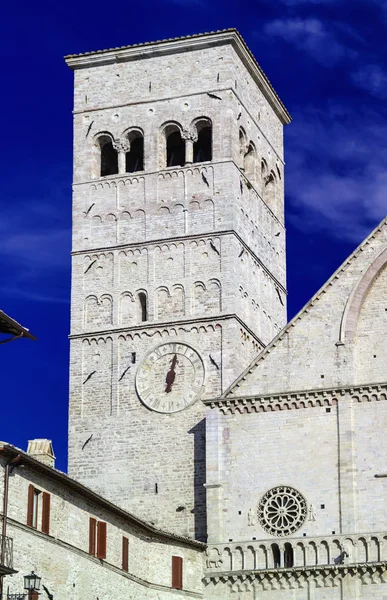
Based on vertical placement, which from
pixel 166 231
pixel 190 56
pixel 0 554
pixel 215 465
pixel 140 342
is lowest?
pixel 0 554

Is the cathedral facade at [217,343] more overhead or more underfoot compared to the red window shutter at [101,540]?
more overhead

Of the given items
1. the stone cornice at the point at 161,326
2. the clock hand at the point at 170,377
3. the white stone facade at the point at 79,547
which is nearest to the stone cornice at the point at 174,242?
the stone cornice at the point at 161,326

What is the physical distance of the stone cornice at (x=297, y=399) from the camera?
49406mm

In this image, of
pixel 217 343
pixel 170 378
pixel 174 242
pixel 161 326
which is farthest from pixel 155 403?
pixel 174 242

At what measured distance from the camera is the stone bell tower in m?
53.8

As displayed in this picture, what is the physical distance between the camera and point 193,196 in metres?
56.8

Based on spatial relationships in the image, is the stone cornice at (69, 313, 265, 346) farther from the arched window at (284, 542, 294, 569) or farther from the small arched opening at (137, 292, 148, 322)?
the arched window at (284, 542, 294, 569)

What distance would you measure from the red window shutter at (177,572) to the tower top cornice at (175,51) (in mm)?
19595

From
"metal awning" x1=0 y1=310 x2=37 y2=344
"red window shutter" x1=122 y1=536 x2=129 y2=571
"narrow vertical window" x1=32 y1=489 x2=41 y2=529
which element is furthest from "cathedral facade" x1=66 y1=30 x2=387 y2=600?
"metal awning" x1=0 y1=310 x2=37 y2=344

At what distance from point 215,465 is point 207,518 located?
1.65m

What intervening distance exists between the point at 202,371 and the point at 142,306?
362 cm

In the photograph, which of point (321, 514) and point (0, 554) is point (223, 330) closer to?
point (321, 514)

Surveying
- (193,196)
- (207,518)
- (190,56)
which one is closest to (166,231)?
(193,196)

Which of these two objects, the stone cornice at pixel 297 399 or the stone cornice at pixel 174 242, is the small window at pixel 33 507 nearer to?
the stone cornice at pixel 297 399
